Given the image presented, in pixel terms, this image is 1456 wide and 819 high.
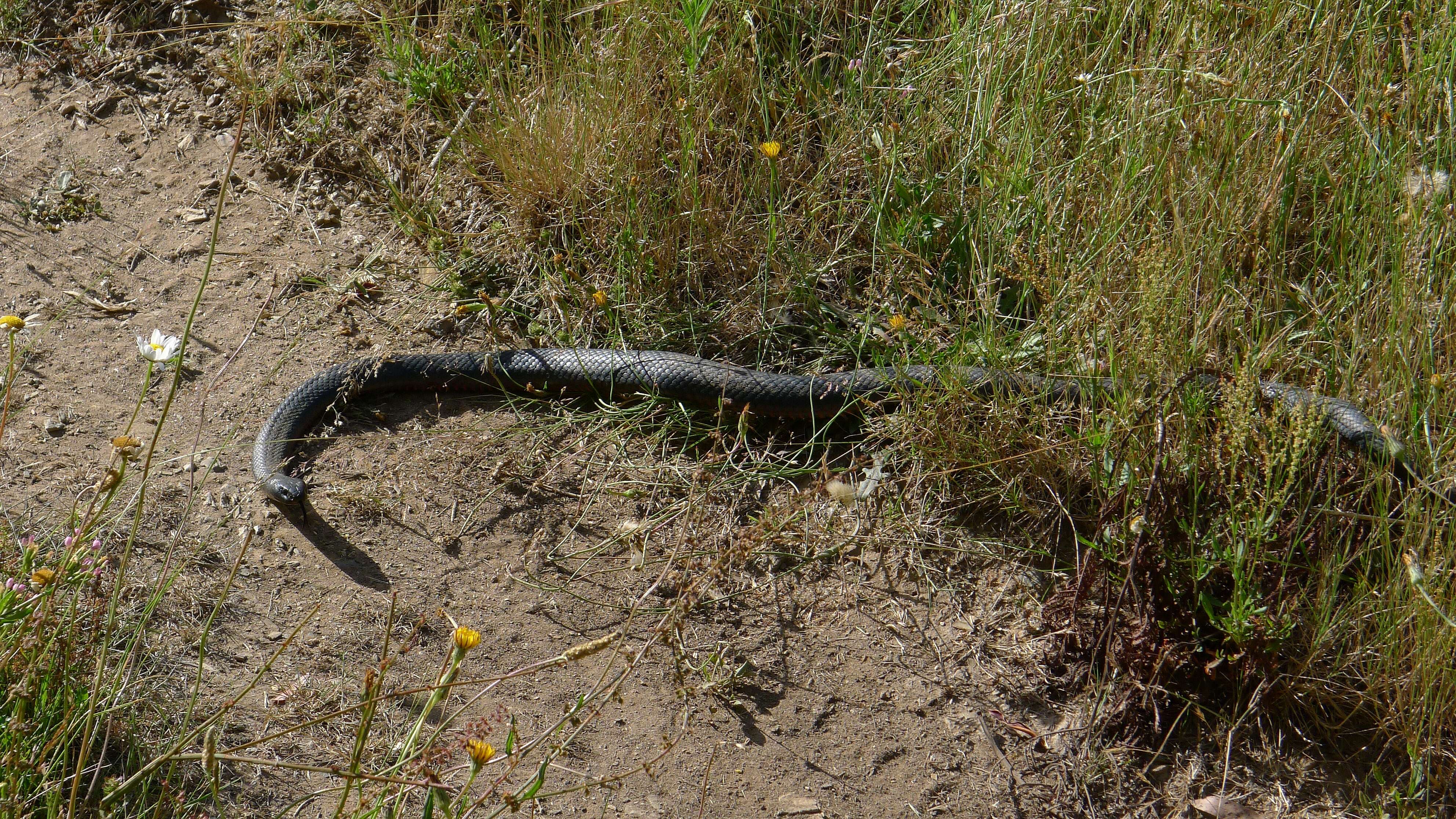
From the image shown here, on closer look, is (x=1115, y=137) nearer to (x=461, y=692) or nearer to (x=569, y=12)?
(x=569, y=12)

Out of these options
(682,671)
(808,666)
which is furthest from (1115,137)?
(682,671)

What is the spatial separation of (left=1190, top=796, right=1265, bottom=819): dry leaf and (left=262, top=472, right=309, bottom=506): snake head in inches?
111

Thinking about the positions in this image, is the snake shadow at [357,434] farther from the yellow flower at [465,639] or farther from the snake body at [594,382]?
the yellow flower at [465,639]

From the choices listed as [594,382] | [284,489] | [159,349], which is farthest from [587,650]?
[594,382]

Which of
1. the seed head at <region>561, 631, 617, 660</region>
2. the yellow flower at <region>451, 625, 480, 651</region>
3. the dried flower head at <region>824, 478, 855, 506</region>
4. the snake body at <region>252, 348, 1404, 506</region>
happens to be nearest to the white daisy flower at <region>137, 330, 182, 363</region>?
the yellow flower at <region>451, 625, 480, 651</region>

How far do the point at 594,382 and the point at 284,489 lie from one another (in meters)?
1.12

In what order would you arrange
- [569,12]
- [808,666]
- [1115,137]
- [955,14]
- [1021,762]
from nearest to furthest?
1. [1021,762]
2. [808,666]
3. [1115,137]
4. [955,14]
5. [569,12]

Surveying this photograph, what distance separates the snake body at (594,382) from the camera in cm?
349

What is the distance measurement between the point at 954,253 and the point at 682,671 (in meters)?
1.87

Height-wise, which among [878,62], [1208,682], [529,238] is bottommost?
[1208,682]

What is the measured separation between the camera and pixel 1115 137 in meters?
3.54

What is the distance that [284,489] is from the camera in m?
3.44

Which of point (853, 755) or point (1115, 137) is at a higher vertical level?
point (1115, 137)

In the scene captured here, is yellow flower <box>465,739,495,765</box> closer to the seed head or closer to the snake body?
the seed head
